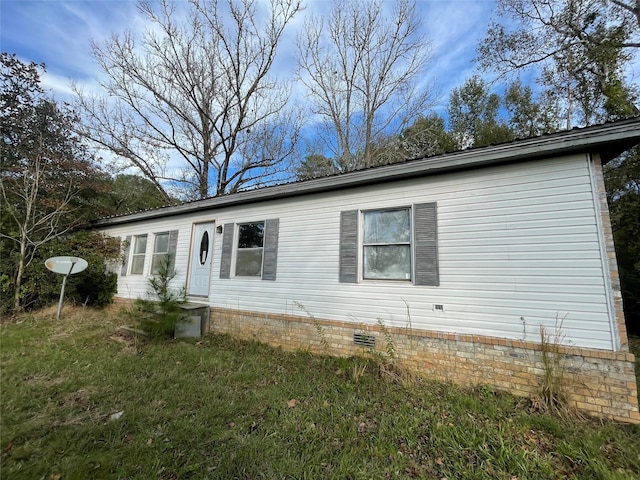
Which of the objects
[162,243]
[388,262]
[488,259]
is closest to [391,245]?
[388,262]

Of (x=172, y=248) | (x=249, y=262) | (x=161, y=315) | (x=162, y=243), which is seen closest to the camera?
(x=161, y=315)

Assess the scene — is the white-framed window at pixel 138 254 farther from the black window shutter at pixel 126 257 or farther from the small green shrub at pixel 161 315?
the small green shrub at pixel 161 315

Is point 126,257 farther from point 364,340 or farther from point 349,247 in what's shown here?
point 364,340

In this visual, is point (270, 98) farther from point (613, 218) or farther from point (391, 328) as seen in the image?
point (613, 218)

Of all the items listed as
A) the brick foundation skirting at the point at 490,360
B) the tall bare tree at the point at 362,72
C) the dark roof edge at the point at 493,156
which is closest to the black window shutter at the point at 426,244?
the dark roof edge at the point at 493,156

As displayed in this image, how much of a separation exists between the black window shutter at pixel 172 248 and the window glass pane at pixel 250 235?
7.57 feet

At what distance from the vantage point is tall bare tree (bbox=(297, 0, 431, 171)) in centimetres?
1288

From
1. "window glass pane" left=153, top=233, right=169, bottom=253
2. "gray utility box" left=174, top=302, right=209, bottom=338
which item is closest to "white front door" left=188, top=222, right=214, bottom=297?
"gray utility box" left=174, top=302, right=209, bottom=338

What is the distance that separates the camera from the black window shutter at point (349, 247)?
5.19 meters

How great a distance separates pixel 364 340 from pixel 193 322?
3934mm

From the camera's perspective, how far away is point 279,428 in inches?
117

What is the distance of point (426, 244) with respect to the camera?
461 centimetres

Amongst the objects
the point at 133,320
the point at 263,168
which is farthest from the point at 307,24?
the point at 133,320

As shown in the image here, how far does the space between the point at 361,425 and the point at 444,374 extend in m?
1.81
